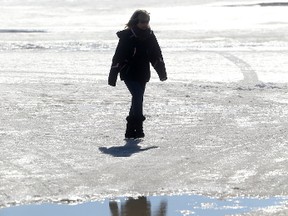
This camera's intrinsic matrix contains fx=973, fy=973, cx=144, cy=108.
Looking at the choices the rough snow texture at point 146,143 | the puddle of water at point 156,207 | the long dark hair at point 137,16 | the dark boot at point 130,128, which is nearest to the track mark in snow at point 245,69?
the rough snow texture at point 146,143

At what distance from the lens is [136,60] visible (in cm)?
1173

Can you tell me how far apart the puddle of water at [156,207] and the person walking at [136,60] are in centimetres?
324

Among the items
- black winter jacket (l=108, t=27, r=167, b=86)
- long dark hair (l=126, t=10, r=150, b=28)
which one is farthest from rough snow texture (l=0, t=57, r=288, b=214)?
long dark hair (l=126, t=10, r=150, b=28)

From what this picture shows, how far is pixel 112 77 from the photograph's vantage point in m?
11.6

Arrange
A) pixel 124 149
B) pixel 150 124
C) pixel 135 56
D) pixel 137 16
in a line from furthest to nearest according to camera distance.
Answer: pixel 150 124, pixel 135 56, pixel 137 16, pixel 124 149

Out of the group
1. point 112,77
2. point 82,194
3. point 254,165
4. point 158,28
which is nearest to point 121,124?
point 112,77

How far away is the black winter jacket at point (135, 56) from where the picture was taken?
1156cm

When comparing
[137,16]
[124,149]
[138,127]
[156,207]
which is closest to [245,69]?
[138,127]

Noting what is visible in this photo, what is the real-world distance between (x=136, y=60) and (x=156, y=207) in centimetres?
378

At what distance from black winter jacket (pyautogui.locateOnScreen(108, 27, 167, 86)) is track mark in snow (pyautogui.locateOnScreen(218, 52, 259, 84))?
18.4ft

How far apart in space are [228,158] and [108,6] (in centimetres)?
3745

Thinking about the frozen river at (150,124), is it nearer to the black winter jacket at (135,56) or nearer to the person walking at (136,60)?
the person walking at (136,60)

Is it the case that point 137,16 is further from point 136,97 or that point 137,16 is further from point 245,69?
point 245,69

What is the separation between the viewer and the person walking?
37.9 ft
